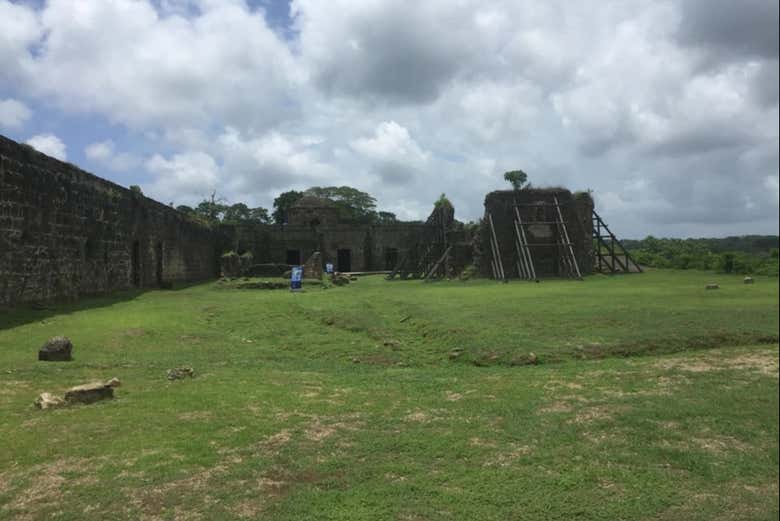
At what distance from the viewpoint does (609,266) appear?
1121 inches


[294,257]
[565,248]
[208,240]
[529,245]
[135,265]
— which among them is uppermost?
[208,240]

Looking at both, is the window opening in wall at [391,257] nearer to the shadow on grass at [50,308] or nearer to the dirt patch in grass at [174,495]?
the shadow on grass at [50,308]

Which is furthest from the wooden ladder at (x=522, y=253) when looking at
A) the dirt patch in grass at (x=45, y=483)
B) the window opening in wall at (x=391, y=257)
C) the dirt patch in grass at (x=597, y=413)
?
the dirt patch in grass at (x=45, y=483)

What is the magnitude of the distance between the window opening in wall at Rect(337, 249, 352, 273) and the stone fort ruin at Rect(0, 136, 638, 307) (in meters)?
0.08

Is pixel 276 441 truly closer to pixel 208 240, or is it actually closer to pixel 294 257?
pixel 208 240

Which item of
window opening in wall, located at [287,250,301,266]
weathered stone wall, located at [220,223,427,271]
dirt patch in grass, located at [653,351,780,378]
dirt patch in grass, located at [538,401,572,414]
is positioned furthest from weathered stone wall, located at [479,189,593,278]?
dirt patch in grass, located at [538,401,572,414]

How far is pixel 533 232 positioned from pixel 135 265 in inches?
692

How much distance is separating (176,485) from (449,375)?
4475 mm

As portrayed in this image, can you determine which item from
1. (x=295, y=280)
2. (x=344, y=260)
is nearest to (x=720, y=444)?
(x=295, y=280)

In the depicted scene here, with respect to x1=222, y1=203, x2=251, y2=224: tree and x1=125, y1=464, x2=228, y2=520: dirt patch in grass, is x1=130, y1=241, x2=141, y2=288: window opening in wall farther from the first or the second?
x1=222, y1=203, x2=251, y2=224: tree

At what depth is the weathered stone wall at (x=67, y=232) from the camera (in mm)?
12406

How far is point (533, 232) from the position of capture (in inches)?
1105

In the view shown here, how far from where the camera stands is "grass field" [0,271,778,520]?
13.0 ft

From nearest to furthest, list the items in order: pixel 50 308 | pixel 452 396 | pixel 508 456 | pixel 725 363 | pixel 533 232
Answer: pixel 508 456 < pixel 452 396 < pixel 725 363 < pixel 50 308 < pixel 533 232
